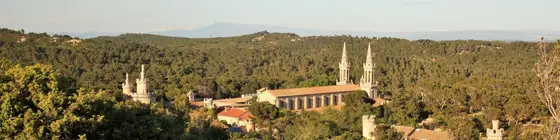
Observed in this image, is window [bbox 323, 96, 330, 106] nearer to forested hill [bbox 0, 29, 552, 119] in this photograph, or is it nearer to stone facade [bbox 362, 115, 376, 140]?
forested hill [bbox 0, 29, 552, 119]

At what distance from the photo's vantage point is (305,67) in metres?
82.5

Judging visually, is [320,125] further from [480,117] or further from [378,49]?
[378,49]

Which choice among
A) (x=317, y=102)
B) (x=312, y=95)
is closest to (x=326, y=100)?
(x=317, y=102)

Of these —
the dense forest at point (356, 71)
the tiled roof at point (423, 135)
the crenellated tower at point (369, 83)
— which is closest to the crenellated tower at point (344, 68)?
the crenellated tower at point (369, 83)

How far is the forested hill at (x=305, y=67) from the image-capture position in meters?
46.9

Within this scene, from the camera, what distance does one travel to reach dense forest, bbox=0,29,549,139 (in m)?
39.2

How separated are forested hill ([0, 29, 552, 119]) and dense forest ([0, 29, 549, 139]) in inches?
4.6

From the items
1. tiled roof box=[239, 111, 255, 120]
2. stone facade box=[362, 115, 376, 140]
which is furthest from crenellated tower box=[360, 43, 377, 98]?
stone facade box=[362, 115, 376, 140]

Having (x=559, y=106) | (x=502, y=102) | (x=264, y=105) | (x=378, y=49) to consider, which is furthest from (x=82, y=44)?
(x=559, y=106)

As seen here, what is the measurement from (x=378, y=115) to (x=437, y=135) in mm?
9526

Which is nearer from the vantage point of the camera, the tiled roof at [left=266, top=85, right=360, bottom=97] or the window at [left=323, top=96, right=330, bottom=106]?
the tiled roof at [left=266, top=85, right=360, bottom=97]

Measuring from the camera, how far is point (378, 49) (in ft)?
296

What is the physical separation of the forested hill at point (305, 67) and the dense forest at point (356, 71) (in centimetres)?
12

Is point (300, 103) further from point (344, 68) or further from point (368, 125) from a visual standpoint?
point (368, 125)
